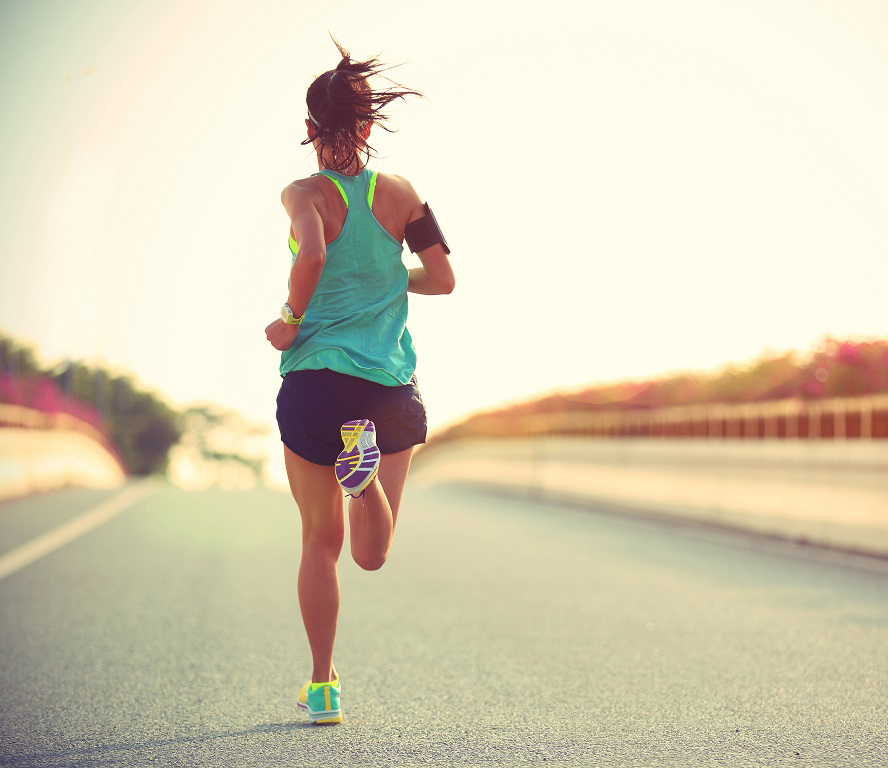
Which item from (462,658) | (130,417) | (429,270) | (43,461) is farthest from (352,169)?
(130,417)

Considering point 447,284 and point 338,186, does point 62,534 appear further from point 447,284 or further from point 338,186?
point 338,186

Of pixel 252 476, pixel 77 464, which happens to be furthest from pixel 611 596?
pixel 252 476

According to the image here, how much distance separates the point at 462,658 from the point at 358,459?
2.08m

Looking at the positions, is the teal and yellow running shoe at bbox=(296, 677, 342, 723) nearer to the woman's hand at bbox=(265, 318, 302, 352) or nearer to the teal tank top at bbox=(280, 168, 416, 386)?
the teal tank top at bbox=(280, 168, 416, 386)

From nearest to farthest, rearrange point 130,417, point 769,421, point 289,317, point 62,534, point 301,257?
point 301,257 < point 289,317 < point 62,534 < point 769,421 < point 130,417

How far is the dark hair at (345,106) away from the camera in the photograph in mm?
4238

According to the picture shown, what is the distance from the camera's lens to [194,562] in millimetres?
9648

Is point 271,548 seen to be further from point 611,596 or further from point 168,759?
point 168,759

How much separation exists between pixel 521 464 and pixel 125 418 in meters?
59.2

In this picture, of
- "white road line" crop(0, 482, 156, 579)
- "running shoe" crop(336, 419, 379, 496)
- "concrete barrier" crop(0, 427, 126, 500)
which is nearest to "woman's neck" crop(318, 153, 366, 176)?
"running shoe" crop(336, 419, 379, 496)

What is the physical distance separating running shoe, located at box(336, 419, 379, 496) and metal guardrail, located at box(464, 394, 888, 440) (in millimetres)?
9041

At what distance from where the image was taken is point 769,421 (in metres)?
14.8

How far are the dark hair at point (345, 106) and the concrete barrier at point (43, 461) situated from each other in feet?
43.7

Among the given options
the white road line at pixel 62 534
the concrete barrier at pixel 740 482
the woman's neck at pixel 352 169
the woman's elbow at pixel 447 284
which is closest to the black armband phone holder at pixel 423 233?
the woman's elbow at pixel 447 284
